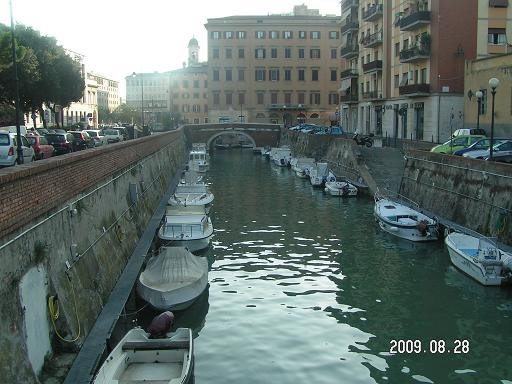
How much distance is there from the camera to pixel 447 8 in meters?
51.1

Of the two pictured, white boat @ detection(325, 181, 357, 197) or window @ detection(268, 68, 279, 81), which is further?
window @ detection(268, 68, 279, 81)

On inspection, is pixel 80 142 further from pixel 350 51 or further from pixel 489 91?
pixel 350 51

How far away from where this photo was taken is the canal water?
1416cm

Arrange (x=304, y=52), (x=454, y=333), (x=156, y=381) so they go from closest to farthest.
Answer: (x=156, y=381)
(x=454, y=333)
(x=304, y=52)

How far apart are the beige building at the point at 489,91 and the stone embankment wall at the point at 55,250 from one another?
26.8 meters

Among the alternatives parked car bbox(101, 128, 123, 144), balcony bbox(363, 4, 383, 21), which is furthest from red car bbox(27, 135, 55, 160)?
balcony bbox(363, 4, 383, 21)

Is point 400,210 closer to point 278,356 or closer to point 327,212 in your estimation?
point 327,212

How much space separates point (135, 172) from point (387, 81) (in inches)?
1686

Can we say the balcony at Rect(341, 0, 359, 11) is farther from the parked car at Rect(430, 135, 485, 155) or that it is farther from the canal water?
the canal water

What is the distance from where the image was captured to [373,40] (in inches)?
2653

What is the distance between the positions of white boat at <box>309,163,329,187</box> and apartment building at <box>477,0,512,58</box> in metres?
16.3

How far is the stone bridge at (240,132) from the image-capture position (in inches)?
3750

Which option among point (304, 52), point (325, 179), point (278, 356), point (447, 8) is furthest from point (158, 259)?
point (304, 52)

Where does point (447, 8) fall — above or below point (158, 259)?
above
